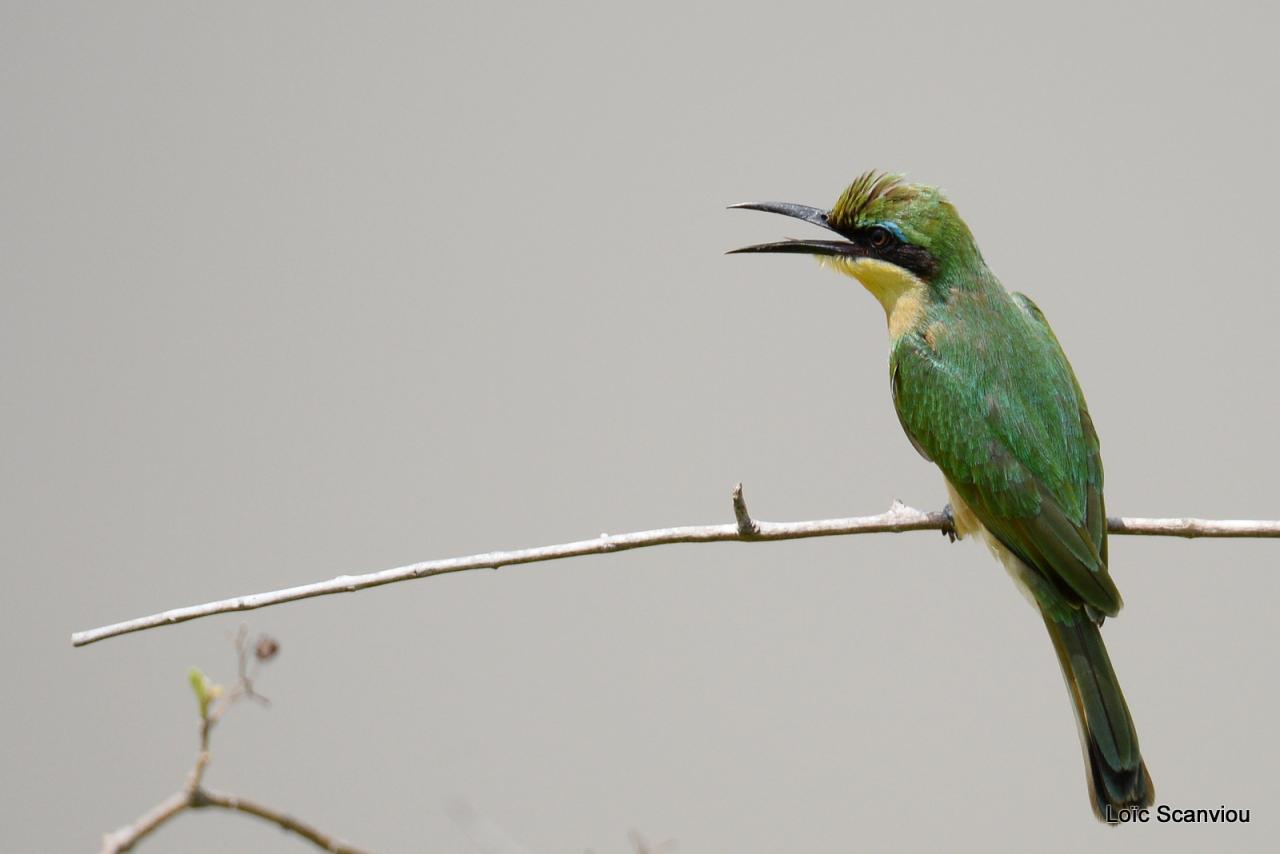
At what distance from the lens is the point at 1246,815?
2.03 meters

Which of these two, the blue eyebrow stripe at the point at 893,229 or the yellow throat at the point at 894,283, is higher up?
the blue eyebrow stripe at the point at 893,229

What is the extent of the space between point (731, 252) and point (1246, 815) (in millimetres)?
1302

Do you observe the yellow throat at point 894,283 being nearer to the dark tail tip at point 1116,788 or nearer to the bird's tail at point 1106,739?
the bird's tail at point 1106,739

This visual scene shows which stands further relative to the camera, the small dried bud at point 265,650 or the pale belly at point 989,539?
the pale belly at point 989,539

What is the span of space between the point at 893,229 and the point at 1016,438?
47 cm

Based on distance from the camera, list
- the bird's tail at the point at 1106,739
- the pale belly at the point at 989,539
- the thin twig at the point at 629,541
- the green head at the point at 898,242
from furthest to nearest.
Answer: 1. the green head at the point at 898,242
2. the pale belly at the point at 989,539
3. the bird's tail at the point at 1106,739
4. the thin twig at the point at 629,541

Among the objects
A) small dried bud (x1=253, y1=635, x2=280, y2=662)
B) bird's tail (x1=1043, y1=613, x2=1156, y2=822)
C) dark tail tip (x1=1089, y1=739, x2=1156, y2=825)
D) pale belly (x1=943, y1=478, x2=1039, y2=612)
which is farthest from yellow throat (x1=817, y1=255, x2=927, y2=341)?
small dried bud (x1=253, y1=635, x2=280, y2=662)

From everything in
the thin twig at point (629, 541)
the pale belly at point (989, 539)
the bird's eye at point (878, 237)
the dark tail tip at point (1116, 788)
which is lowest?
the dark tail tip at point (1116, 788)

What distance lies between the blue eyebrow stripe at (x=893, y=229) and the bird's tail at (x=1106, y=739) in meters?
0.83

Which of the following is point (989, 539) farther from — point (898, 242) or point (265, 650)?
point (265, 650)

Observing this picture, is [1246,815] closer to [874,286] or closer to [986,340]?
[986,340]

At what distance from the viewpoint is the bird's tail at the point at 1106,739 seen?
208 cm

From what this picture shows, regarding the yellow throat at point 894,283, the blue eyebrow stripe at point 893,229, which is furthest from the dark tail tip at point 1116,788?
the blue eyebrow stripe at point 893,229

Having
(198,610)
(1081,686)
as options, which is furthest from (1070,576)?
(198,610)
